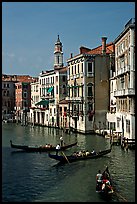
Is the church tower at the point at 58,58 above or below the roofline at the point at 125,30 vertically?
above

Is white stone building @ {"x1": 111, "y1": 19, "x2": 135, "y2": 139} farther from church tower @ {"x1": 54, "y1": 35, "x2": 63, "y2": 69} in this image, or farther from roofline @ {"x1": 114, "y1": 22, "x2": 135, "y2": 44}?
church tower @ {"x1": 54, "y1": 35, "x2": 63, "y2": 69}

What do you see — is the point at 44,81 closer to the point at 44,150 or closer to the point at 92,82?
the point at 92,82

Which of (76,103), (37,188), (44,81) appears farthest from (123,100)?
(44,81)

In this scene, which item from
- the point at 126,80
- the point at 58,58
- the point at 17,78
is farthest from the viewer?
the point at 17,78

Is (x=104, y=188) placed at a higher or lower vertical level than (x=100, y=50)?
lower

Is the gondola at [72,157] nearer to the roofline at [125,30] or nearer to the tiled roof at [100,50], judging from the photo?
the roofline at [125,30]

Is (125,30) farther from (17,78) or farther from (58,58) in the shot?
(17,78)

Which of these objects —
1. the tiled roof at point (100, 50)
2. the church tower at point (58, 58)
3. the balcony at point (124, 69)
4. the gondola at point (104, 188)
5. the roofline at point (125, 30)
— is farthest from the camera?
the church tower at point (58, 58)

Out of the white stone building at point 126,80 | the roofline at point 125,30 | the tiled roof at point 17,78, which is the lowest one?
the white stone building at point 126,80

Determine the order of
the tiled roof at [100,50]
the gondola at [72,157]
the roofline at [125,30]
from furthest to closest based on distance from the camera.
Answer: the tiled roof at [100,50], the roofline at [125,30], the gondola at [72,157]

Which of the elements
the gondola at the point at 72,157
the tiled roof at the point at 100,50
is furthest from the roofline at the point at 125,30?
the gondola at the point at 72,157

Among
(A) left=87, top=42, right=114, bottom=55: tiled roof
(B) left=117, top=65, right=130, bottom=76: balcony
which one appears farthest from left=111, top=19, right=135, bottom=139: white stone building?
(A) left=87, top=42, right=114, bottom=55: tiled roof

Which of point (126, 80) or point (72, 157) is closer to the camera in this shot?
point (72, 157)

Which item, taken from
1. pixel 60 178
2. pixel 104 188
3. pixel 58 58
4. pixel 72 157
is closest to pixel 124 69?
pixel 72 157
